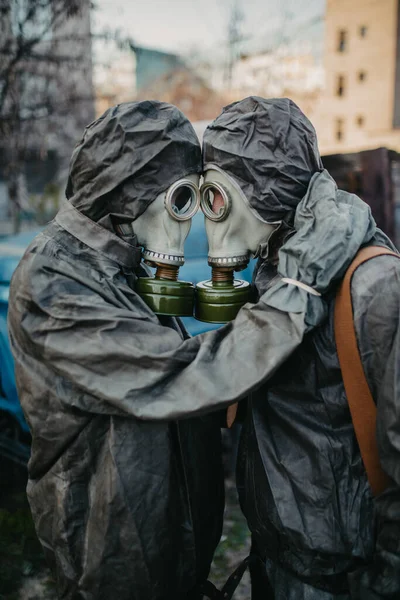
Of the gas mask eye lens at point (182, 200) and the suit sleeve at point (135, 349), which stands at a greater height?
the gas mask eye lens at point (182, 200)

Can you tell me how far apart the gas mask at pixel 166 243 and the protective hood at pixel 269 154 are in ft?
0.64

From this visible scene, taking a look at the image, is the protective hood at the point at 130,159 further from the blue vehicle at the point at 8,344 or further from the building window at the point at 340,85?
the building window at the point at 340,85

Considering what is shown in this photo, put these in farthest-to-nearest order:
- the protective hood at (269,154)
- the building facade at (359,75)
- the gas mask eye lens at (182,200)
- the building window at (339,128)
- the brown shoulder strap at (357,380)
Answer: the building window at (339,128), the building facade at (359,75), the gas mask eye lens at (182,200), the protective hood at (269,154), the brown shoulder strap at (357,380)

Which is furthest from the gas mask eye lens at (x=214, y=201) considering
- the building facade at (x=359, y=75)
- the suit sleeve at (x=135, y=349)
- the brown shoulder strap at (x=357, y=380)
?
the building facade at (x=359, y=75)

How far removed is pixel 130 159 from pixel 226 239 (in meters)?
0.42

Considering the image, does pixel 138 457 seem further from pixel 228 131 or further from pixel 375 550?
pixel 228 131

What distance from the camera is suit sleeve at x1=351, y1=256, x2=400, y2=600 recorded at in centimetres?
135

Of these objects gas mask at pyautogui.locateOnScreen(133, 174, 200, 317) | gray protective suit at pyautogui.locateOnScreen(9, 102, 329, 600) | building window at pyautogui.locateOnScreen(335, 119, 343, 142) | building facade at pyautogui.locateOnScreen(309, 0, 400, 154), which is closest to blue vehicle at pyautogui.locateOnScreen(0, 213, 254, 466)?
gray protective suit at pyautogui.locateOnScreen(9, 102, 329, 600)

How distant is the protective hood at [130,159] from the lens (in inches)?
65.6

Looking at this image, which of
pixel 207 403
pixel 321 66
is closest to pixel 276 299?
pixel 207 403

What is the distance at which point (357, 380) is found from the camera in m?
1.47

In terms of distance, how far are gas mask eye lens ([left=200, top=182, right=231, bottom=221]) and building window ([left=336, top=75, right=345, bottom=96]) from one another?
28808 mm

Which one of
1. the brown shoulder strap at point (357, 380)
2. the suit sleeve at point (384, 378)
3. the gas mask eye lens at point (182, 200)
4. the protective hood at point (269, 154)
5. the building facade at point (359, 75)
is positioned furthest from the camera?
the building facade at point (359, 75)

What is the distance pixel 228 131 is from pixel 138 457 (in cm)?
111
